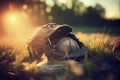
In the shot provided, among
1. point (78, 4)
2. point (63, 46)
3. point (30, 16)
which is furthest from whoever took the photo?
point (78, 4)

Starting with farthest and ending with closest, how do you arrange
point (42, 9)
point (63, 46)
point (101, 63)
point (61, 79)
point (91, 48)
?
1. point (42, 9)
2. point (91, 48)
3. point (63, 46)
4. point (101, 63)
5. point (61, 79)

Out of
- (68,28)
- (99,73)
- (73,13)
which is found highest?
(68,28)

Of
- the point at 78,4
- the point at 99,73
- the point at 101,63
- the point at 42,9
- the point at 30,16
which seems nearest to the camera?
the point at 99,73

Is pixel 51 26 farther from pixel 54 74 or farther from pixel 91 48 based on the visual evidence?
pixel 54 74

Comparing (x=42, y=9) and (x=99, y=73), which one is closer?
(x=99, y=73)

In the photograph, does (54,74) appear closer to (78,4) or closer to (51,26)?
(51,26)

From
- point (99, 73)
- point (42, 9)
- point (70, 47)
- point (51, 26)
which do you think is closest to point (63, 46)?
point (70, 47)

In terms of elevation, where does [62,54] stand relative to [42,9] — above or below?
above

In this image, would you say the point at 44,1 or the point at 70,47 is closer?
the point at 70,47

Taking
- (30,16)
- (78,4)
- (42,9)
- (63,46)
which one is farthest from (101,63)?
(78,4)
